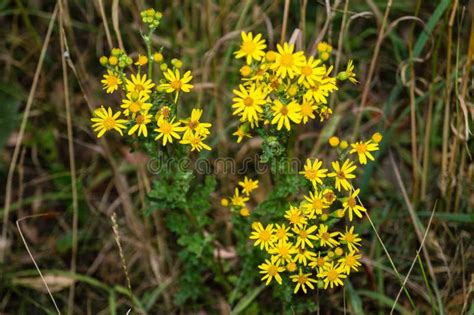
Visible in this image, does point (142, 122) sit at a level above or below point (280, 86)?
below

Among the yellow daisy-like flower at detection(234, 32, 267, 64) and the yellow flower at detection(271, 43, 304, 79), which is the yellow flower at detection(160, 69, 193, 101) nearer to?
the yellow daisy-like flower at detection(234, 32, 267, 64)

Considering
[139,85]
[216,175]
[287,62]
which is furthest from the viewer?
[216,175]

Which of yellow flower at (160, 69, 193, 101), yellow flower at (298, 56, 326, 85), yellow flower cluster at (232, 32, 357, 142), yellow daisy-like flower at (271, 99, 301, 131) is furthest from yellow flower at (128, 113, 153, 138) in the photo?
yellow flower at (298, 56, 326, 85)

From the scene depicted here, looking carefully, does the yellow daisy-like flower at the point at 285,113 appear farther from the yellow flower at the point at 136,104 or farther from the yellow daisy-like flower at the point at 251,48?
the yellow flower at the point at 136,104

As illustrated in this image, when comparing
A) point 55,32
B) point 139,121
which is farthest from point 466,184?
point 55,32

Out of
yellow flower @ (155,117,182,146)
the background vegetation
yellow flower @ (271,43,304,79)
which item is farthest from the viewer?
the background vegetation

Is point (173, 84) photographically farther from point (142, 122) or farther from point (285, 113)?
point (285, 113)

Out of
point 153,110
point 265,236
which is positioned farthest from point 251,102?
point 265,236
